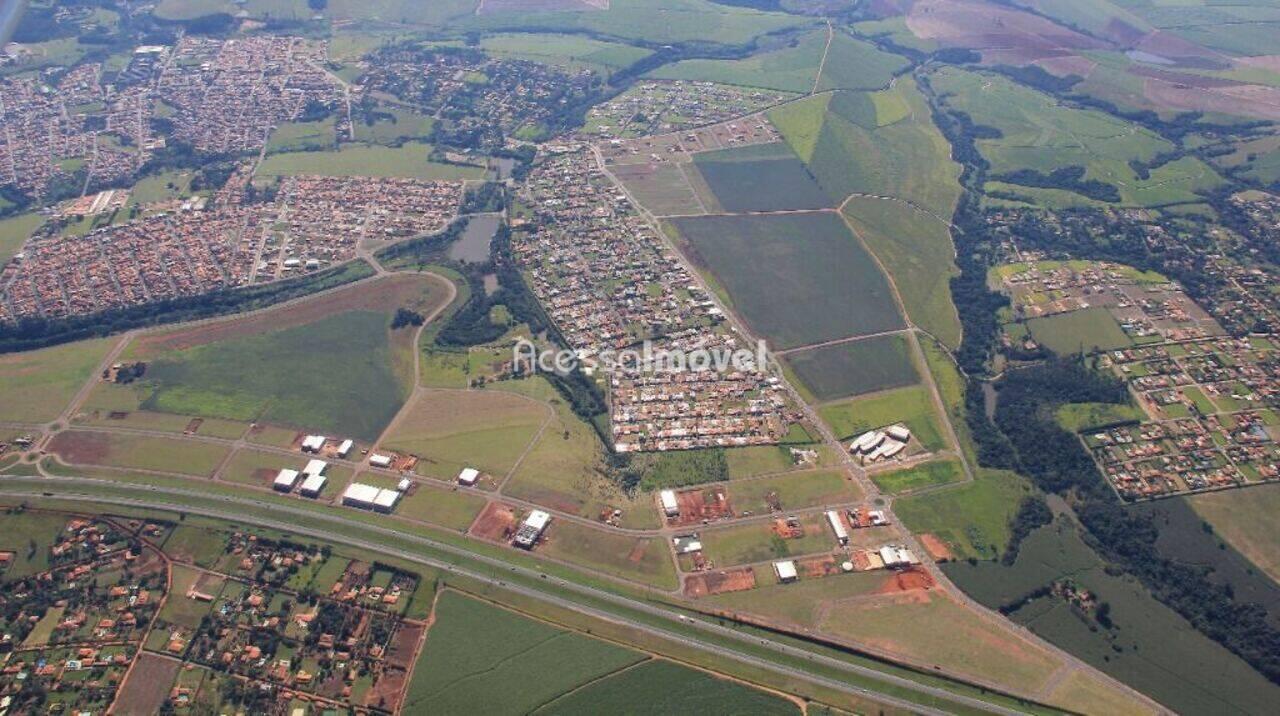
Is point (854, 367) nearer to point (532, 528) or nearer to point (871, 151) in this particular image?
point (532, 528)

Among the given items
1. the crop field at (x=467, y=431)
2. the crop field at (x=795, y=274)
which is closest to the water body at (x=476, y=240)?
the crop field at (x=795, y=274)

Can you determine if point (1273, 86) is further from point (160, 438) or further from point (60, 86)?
point (60, 86)

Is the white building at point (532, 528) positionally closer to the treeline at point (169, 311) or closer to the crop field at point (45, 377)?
the treeline at point (169, 311)

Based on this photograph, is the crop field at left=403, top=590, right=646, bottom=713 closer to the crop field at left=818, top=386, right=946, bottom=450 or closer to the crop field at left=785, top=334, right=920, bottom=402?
the crop field at left=818, top=386, right=946, bottom=450

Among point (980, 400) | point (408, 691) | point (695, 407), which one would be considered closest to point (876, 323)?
point (980, 400)

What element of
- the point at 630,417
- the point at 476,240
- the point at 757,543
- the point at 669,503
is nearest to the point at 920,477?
the point at 757,543

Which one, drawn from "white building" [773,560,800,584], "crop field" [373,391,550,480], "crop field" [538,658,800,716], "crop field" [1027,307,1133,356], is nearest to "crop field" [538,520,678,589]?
Result: "crop field" [538,658,800,716]
